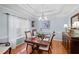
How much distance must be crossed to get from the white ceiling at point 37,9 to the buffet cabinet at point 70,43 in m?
0.36

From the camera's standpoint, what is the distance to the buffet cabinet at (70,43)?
5.55 ft

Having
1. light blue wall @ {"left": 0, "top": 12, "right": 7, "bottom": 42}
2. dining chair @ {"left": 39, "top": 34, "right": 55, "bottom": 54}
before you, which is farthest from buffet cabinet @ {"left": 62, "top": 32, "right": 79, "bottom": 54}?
light blue wall @ {"left": 0, "top": 12, "right": 7, "bottom": 42}

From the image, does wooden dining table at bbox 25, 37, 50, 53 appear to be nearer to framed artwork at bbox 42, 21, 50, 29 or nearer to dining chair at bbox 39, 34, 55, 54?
dining chair at bbox 39, 34, 55, 54

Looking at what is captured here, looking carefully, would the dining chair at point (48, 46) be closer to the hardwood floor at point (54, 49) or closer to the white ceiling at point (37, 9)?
the hardwood floor at point (54, 49)

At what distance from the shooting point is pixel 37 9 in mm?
1732

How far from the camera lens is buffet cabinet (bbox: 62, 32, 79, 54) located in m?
1.69

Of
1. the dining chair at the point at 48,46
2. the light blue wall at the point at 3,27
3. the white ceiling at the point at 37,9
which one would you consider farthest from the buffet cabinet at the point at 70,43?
the light blue wall at the point at 3,27

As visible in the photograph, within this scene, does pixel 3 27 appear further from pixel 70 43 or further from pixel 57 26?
pixel 70 43

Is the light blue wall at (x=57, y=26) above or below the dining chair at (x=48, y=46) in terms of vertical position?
above
